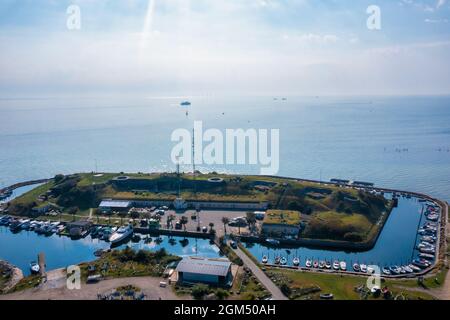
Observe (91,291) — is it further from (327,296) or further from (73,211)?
(73,211)

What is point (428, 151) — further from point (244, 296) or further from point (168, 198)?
point (244, 296)

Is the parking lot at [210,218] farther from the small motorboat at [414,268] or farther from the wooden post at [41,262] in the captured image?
the small motorboat at [414,268]

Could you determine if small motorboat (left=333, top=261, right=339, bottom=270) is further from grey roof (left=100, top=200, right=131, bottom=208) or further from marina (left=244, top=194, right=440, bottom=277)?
grey roof (left=100, top=200, right=131, bottom=208)

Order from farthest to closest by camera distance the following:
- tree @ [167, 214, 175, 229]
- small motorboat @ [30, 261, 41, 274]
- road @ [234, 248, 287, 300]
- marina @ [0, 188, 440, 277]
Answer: tree @ [167, 214, 175, 229] → marina @ [0, 188, 440, 277] → small motorboat @ [30, 261, 41, 274] → road @ [234, 248, 287, 300]

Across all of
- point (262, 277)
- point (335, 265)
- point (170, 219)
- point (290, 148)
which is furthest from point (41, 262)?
point (290, 148)

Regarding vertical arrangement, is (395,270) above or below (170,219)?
below

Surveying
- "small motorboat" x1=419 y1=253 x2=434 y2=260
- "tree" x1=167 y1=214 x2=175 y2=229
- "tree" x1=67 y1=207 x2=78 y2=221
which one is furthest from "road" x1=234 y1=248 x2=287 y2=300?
"tree" x1=67 y1=207 x2=78 y2=221

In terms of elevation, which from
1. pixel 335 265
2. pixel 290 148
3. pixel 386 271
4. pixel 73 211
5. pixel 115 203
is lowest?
pixel 386 271

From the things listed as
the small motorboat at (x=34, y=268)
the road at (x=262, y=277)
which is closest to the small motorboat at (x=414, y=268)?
the road at (x=262, y=277)
